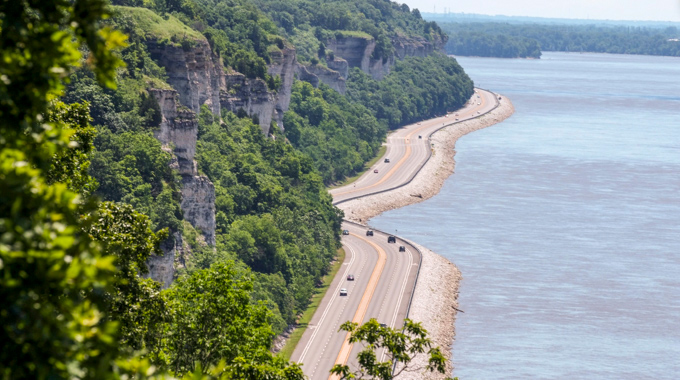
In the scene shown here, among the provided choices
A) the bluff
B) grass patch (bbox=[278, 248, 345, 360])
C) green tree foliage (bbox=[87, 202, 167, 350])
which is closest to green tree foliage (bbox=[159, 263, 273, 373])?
green tree foliage (bbox=[87, 202, 167, 350])

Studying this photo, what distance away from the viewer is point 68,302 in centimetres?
1173

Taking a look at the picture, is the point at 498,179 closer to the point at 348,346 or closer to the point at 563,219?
the point at 563,219

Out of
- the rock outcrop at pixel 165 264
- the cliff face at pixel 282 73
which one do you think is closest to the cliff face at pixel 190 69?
the rock outcrop at pixel 165 264

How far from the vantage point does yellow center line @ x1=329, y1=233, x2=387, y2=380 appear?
8939 cm

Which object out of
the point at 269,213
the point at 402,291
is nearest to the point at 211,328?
the point at 402,291

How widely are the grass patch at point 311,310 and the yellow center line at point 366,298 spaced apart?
4.55m

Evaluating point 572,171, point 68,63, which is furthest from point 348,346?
point 572,171

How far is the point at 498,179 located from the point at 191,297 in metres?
148

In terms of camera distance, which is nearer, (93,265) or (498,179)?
(93,265)

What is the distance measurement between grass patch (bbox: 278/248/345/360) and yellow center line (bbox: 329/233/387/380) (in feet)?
14.9

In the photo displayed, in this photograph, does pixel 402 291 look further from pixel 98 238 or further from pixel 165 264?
pixel 98 238

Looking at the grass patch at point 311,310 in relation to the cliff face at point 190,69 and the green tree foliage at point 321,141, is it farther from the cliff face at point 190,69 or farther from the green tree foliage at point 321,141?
the green tree foliage at point 321,141

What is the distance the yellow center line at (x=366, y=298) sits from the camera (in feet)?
293

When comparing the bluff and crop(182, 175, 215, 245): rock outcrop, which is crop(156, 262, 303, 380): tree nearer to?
the bluff
